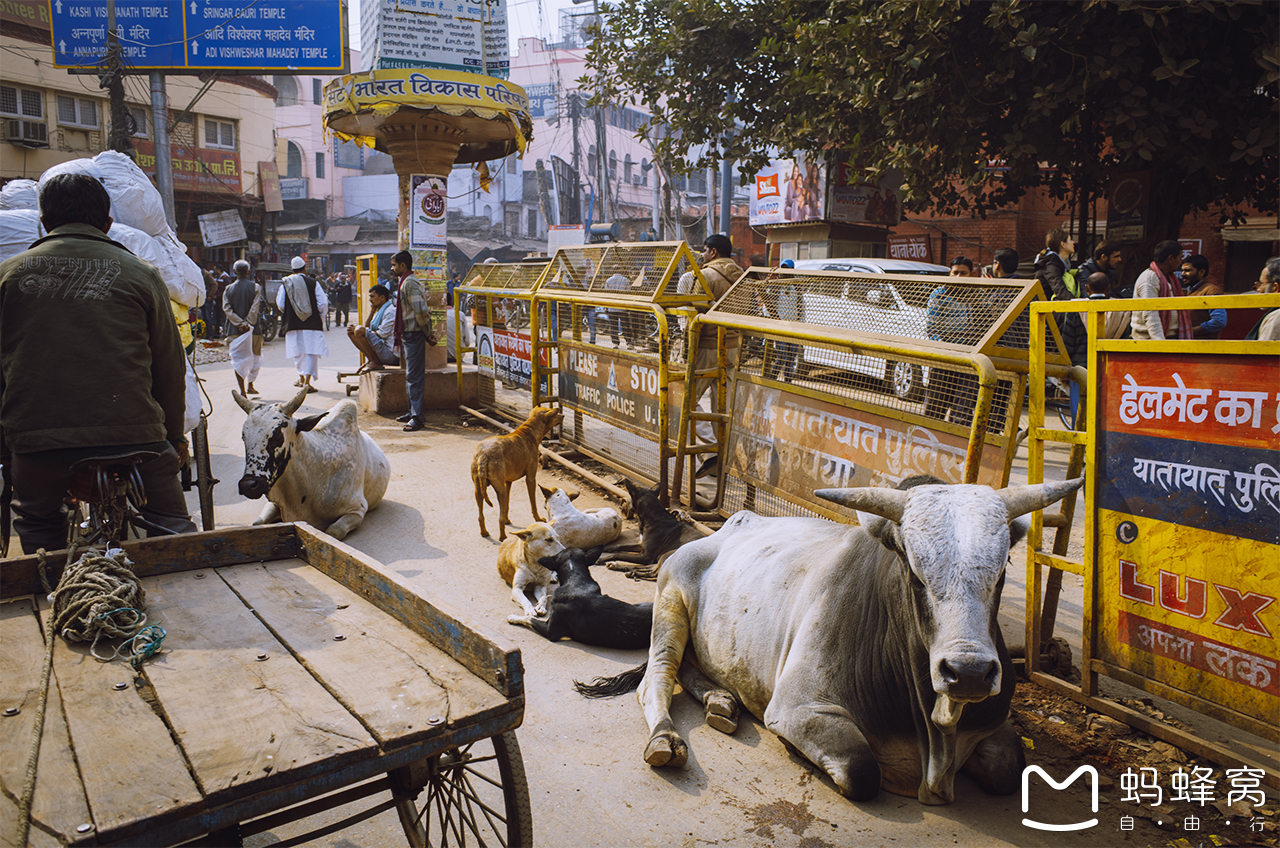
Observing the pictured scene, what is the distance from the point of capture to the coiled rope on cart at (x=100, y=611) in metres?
2.40

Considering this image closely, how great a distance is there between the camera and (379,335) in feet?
36.6

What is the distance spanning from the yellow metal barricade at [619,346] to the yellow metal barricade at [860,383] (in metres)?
0.63

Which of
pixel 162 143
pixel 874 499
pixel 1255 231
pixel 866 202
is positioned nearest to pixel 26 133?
pixel 162 143

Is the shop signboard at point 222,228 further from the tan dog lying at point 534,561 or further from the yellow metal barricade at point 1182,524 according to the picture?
the yellow metal barricade at point 1182,524

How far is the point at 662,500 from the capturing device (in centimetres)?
654

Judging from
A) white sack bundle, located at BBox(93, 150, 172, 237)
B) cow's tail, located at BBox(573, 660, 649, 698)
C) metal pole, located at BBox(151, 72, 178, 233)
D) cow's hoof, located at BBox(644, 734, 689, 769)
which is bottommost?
cow's tail, located at BBox(573, 660, 649, 698)

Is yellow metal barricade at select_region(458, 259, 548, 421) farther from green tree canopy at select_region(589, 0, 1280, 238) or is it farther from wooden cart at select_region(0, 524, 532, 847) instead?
wooden cart at select_region(0, 524, 532, 847)

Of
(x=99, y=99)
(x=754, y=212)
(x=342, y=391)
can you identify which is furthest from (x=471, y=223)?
(x=342, y=391)

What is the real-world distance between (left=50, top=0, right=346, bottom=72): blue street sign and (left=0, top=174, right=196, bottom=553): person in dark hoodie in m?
17.9

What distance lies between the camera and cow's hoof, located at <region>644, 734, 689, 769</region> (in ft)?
10.7

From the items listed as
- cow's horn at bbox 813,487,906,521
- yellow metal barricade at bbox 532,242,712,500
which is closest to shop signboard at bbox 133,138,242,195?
yellow metal barricade at bbox 532,242,712,500

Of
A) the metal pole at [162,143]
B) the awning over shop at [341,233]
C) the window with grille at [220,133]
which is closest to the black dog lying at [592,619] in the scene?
the metal pole at [162,143]

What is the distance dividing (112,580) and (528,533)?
2.66m

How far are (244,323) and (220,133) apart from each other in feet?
72.2
